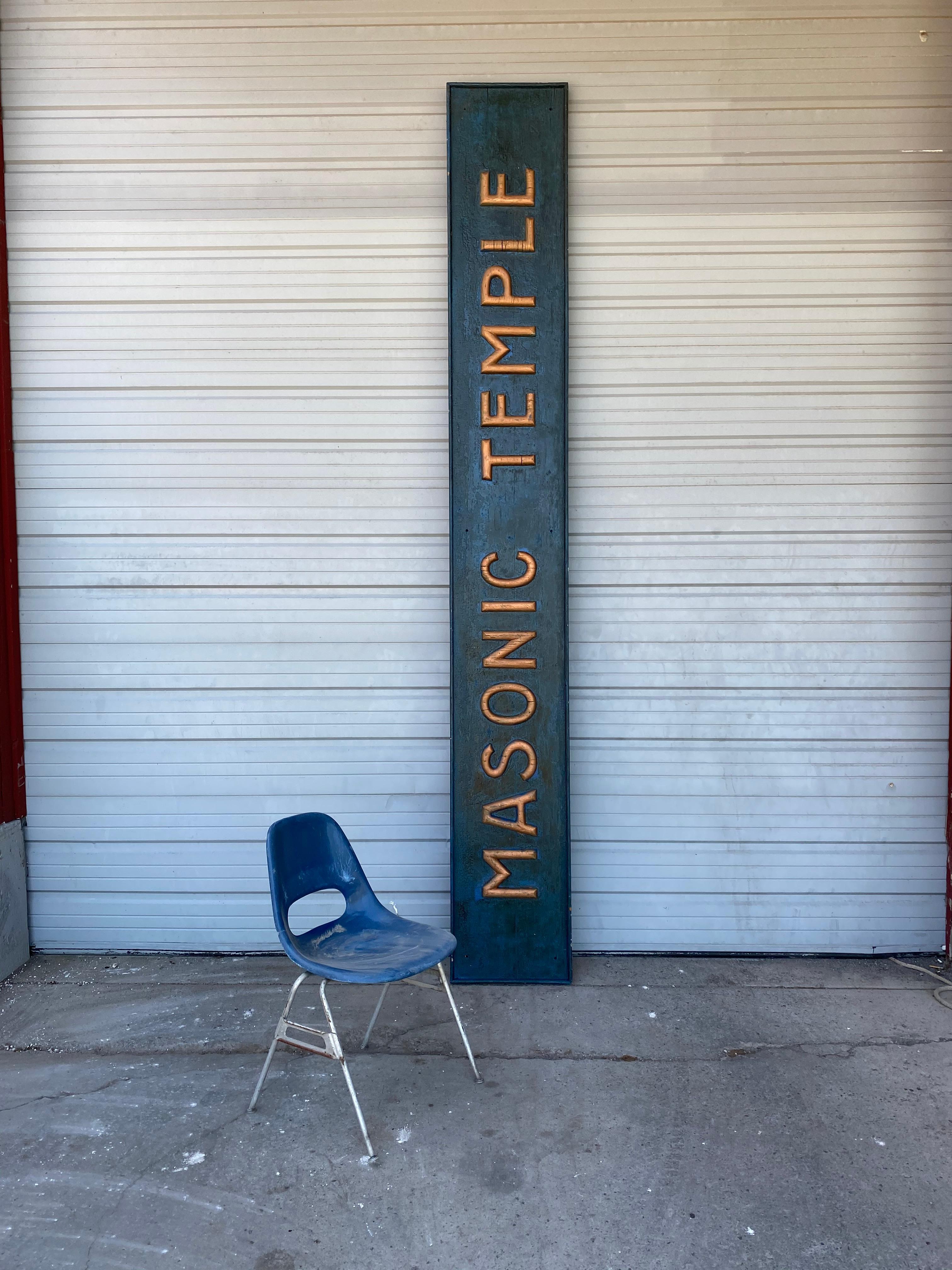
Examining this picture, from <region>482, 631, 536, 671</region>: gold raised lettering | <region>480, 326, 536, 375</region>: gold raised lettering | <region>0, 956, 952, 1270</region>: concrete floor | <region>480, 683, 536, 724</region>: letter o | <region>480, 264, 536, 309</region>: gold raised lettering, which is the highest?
<region>480, 264, 536, 309</region>: gold raised lettering

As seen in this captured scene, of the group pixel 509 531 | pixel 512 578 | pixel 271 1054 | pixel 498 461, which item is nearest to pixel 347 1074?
pixel 271 1054

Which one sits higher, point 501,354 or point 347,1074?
point 501,354

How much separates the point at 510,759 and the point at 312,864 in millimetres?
983

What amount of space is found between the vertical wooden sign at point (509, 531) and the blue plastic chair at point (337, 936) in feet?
1.83

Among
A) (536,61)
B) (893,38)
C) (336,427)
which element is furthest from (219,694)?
(893,38)

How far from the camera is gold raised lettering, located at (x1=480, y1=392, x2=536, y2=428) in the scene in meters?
3.73

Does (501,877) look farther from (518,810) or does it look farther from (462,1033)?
(462,1033)

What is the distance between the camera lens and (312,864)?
3.17m

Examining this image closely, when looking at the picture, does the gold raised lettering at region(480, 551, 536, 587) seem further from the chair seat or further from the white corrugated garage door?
the chair seat

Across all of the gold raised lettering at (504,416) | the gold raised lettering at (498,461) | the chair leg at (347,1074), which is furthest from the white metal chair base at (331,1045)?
the gold raised lettering at (504,416)

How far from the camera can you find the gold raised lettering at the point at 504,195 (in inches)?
146

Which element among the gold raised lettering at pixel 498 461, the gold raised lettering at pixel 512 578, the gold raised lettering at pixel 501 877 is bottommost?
the gold raised lettering at pixel 501 877

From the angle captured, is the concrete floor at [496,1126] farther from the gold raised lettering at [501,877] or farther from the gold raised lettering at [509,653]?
the gold raised lettering at [509,653]

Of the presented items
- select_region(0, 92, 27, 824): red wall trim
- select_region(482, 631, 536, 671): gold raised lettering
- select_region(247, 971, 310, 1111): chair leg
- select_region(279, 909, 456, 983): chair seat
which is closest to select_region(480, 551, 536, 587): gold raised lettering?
select_region(482, 631, 536, 671): gold raised lettering
